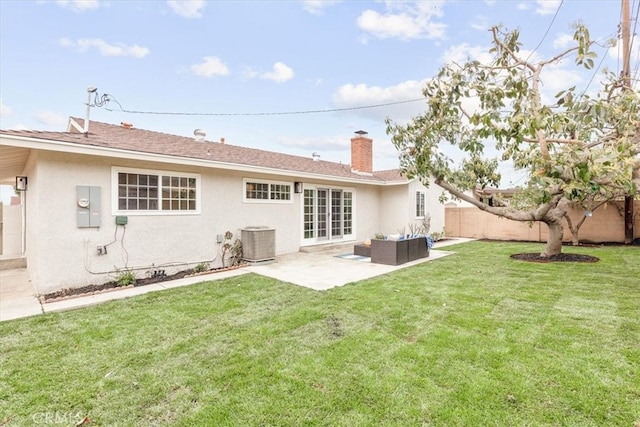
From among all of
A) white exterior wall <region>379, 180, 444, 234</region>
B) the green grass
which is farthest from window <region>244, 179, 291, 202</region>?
white exterior wall <region>379, 180, 444, 234</region>

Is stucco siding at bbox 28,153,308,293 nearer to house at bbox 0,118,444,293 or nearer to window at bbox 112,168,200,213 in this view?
house at bbox 0,118,444,293

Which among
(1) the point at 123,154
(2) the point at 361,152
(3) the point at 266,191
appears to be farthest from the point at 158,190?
(2) the point at 361,152

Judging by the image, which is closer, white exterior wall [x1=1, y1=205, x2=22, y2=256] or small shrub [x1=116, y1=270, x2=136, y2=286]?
small shrub [x1=116, y1=270, x2=136, y2=286]

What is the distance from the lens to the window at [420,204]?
15.0 meters

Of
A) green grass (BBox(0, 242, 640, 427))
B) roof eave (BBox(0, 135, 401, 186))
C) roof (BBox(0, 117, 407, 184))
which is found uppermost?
roof (BBox(0, 117, 407, 184))

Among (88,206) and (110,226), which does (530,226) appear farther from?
(88,206)

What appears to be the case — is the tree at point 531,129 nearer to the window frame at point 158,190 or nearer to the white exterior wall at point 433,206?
the white exterior wall at point 433,206

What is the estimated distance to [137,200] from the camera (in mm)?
7277

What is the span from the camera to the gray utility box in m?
8.84

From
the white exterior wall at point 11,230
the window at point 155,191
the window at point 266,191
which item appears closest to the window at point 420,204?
the window at point 266,191

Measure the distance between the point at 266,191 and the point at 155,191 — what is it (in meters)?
3.42

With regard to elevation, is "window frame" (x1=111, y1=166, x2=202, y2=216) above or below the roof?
below

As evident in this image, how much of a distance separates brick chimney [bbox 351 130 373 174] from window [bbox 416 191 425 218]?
106 inches

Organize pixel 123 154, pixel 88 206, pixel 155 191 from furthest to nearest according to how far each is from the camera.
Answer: pixel 155 191 → pixel 123 154 → pixel 88 206
